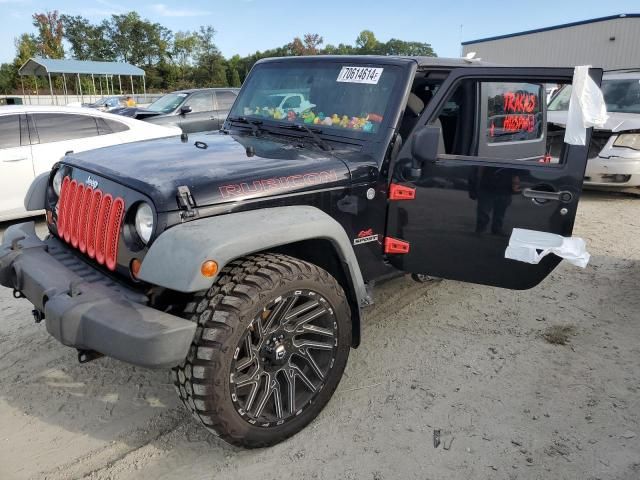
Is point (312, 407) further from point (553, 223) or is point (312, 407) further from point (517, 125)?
point (517, 125)

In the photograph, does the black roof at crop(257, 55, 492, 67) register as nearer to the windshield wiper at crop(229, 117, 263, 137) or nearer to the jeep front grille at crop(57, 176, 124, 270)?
the windshield wiper at crop(229, 117, 263, 137)

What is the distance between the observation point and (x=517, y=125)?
12.9 feet

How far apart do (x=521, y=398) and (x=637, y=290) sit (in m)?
2.25

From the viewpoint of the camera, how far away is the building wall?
23297 mm

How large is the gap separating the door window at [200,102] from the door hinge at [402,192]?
882 centimetres

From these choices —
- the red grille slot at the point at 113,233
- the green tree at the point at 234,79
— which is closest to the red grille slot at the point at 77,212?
the red grille slot at the point at 113,233

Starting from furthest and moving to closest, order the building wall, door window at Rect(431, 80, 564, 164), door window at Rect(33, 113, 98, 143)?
the building wall
door window at Rect(33, 113, 98, 143)
door window at Rect(431, 80, 564, 164)

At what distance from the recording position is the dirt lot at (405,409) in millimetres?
2410

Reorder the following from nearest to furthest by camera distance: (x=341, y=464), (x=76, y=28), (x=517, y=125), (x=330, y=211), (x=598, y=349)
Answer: (x=341, y=464), (x=330, y=211), (x=598, y=349), (x=517, y=125), (x=76, y=28)

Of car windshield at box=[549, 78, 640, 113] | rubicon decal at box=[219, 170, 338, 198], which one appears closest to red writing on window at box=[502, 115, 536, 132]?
rubicon decal at box=[219, 170, 338, 198]

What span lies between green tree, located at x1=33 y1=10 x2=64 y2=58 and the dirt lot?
60.6 metres

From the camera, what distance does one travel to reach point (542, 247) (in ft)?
9.50

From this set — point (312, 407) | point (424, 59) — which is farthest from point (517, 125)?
point (312, 407)

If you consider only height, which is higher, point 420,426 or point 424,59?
point 424,59
